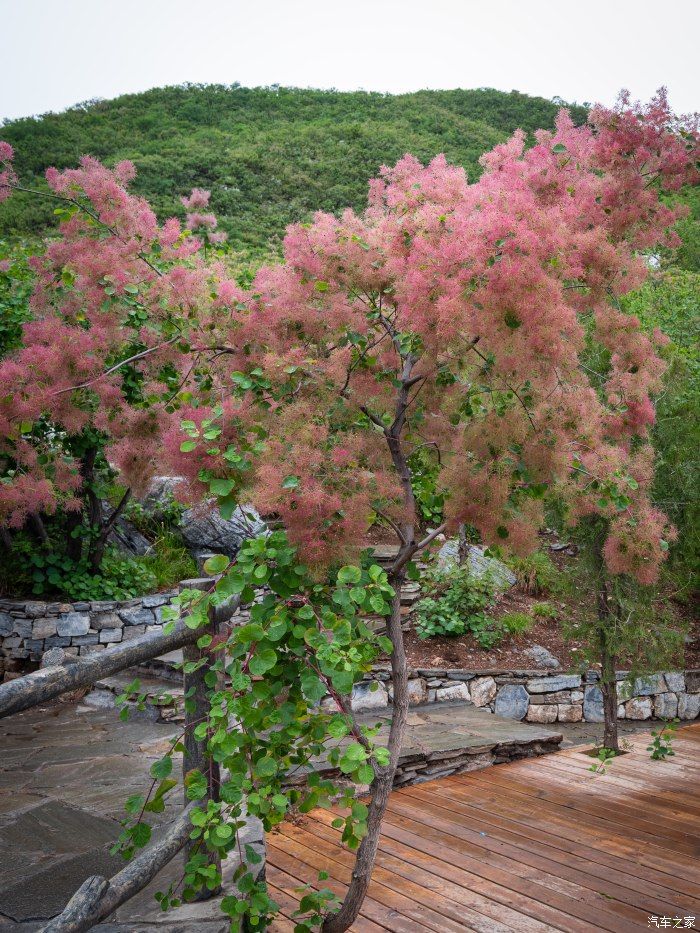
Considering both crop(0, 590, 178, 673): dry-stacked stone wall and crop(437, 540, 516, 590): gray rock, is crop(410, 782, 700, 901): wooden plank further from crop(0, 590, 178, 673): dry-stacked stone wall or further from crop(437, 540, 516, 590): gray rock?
crop(0, 590, 178, 673): dry-stacked stone wall

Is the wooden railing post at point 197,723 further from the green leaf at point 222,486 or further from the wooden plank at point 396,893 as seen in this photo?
the wooden plank at point 396,893

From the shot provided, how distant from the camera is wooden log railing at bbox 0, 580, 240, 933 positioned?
65.4 inches

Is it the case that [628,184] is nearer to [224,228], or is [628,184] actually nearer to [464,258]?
[464,258]

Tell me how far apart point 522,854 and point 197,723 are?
5.94 feet

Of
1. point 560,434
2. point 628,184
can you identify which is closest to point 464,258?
point 560,434

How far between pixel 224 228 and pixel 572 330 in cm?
1894

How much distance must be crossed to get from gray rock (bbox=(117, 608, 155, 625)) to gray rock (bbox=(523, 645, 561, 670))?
3.74m

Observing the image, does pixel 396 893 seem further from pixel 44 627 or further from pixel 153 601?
pixel 44 627

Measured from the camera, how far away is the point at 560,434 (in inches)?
93.2

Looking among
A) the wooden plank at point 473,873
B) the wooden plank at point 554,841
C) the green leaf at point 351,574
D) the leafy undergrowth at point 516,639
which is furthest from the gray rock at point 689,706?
the green leaf at point 351,574

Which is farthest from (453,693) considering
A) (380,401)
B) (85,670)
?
(85,670)

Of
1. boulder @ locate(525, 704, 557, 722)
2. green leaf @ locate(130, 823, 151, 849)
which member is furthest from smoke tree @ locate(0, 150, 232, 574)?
boulder @ locate(525, 704, 557, 722)

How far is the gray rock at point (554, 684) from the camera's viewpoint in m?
7.27

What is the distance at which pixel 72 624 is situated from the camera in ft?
24.0
